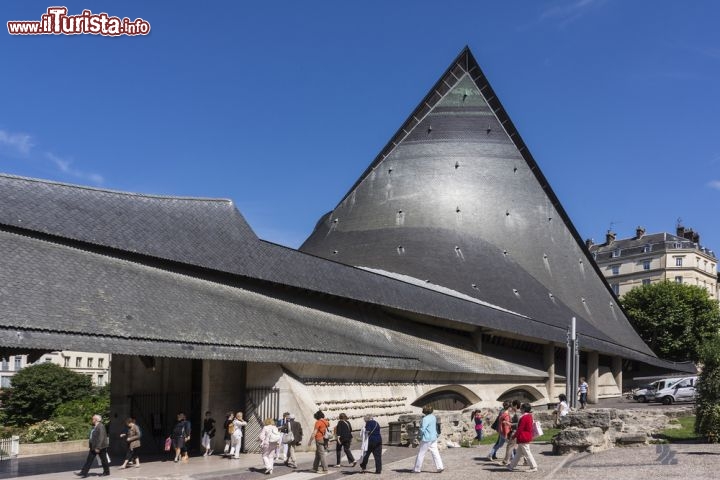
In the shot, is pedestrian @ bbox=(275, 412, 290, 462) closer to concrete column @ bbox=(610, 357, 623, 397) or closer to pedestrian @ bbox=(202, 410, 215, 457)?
pedestrian @ bbox=(202, 410, 215, 457)

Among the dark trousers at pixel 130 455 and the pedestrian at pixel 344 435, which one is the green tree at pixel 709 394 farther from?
the dark trousers at pixel 130 455

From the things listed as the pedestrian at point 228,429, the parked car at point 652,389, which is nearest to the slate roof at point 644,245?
the parked car at point 652,389

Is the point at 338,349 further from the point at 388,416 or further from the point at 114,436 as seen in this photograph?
the point at 114,436

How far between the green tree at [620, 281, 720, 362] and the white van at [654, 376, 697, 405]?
2945 cm

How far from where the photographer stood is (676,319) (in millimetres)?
64500

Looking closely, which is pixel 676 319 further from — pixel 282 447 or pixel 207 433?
pixel 207 433

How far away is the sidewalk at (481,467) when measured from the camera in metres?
14.2

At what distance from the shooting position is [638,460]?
15617 millimetres

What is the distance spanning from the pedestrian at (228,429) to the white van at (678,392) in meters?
23.7

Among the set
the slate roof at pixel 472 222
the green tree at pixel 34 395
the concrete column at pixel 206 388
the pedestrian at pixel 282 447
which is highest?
the slate roof at pixel 472 222

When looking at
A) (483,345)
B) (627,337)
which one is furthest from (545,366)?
(627,337)

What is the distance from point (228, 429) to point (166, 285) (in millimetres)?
4456

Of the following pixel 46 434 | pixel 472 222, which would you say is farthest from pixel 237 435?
pixel 472 222

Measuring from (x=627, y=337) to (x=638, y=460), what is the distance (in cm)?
3675
